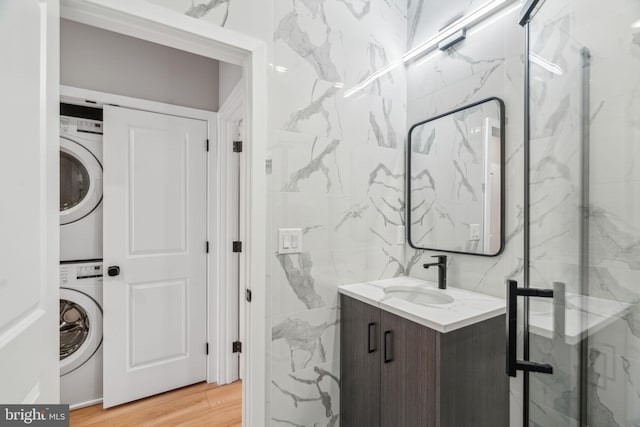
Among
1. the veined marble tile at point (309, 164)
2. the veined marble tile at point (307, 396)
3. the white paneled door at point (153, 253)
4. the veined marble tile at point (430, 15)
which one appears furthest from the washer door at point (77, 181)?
the veined marble tile at point (430, 15)

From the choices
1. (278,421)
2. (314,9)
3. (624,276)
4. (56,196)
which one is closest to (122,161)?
(56,196)

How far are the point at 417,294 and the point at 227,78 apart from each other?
2056 mm

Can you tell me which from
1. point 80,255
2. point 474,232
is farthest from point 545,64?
point 80,255

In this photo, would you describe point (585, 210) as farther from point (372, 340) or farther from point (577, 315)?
point (372, 340)

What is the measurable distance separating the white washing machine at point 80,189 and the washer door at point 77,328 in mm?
291

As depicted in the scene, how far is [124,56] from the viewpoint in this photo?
215cm

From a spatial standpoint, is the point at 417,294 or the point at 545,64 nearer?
the point at 545,64

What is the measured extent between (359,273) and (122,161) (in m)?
1.81

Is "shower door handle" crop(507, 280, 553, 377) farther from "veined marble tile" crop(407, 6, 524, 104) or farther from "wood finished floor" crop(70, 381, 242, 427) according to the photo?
"wood finished floor" crop(70, 381, 242, 427)

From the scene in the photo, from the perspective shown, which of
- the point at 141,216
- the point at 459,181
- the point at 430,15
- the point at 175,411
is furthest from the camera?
the point at 141,216

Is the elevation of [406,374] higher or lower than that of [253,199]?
lower

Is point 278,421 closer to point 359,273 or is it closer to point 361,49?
point 359,273

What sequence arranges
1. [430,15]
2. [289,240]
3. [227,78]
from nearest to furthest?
[289,240]
[430,15]
[227,78]

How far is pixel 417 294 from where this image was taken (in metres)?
1.61
